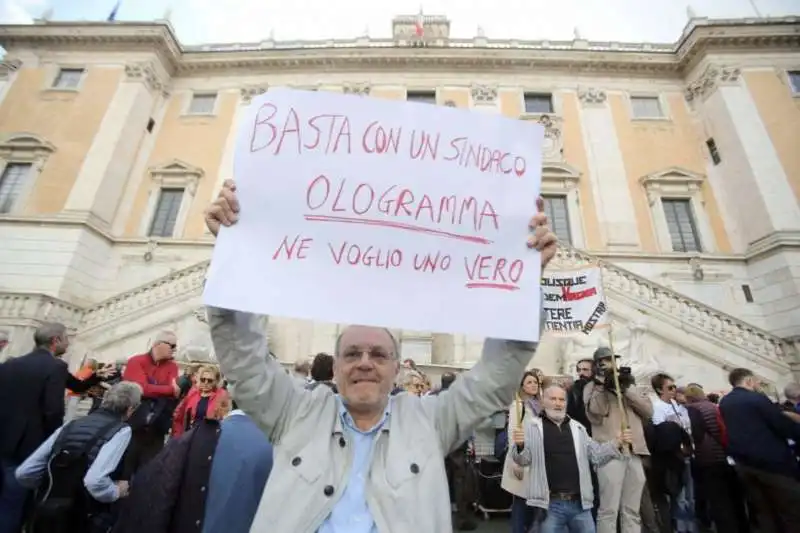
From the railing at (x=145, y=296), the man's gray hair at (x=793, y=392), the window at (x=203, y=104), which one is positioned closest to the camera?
the man's gray hair at (x=793, y=392)

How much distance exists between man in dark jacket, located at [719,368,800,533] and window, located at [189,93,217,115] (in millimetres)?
20485

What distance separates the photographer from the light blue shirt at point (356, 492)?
1378mm

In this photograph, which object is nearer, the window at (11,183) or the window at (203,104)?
the window at (11,183)

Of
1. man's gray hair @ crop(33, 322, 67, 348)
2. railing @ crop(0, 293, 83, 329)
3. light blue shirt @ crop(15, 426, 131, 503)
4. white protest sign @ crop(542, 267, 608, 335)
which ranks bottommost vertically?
light blue shirt @ crop(15, 426, 131, 503)

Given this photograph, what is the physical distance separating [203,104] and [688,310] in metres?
20.6

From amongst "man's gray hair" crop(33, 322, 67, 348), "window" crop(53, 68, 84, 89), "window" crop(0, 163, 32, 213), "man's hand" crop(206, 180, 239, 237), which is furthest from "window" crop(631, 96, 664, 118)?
"window" crop(0, 163, 32, 213)

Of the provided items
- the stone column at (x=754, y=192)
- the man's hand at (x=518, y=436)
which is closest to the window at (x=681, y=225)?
the stone column at (x=754, y=192)

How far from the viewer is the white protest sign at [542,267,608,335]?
5.46 m

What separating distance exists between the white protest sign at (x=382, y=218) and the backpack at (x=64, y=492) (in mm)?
2300

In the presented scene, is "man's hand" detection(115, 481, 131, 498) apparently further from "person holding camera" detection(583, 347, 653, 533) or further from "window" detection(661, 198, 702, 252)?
"window" detection(661, 198, 702, 252)

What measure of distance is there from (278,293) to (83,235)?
1592cm

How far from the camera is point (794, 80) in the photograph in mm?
16375

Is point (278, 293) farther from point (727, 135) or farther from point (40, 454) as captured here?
point (727, 135)

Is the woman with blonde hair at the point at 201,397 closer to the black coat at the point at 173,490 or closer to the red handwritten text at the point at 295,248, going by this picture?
the black coat at the point at 173,490
